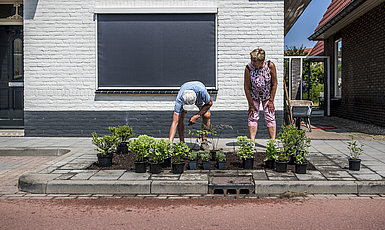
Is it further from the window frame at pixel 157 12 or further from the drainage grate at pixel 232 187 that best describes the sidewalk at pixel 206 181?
the window frame at pixel 157 12

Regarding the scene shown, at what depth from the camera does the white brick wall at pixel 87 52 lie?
393 inches

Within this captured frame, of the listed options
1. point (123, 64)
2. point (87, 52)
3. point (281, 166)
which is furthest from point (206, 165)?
point (87, 52)

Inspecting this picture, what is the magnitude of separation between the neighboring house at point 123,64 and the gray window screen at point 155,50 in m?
0.03

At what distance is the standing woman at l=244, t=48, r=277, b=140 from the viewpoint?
759 cm

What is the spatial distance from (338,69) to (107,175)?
43.8 feet

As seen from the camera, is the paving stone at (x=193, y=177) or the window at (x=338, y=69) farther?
the window at (x=338, y=69)

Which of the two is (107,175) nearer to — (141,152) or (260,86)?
(141,152)

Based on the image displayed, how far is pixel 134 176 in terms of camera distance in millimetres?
5719

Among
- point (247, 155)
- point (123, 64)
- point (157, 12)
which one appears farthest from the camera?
point (123, 64)

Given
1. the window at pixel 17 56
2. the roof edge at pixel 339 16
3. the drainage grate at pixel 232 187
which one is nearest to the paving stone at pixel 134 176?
the drainage grate at pixel 232 187

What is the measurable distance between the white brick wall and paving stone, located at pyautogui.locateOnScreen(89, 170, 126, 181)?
432cm

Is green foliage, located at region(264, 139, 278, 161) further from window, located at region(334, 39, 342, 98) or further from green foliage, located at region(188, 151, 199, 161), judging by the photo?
window, located at region(334, 39, 342, 98)

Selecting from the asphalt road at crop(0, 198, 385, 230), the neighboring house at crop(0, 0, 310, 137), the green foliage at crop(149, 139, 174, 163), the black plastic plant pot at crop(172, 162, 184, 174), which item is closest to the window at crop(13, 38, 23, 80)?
the neighboring house at crop(0, 0, 310, 137)

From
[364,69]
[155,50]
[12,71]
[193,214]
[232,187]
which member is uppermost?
[155,50]
